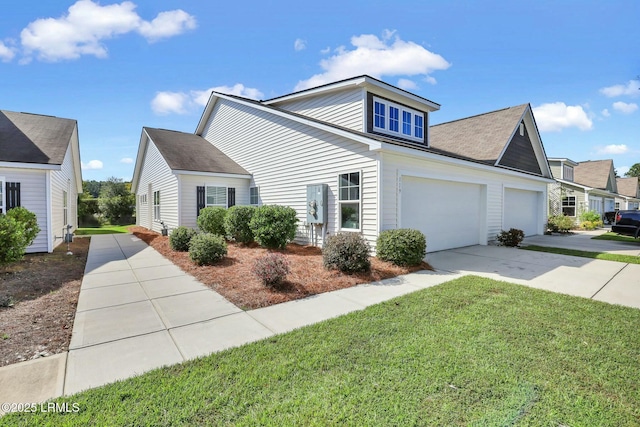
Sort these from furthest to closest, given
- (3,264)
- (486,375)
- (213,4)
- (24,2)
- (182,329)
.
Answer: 1. (213,4)
2. (24,2)
3. (3,264)
4. (182,329)
5. (486,375)

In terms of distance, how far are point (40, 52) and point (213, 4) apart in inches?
263

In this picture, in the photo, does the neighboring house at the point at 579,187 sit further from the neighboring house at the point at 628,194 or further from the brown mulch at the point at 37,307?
the brown mulch at the point at 37,307

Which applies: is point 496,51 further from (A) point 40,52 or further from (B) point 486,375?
(A) point 40,52

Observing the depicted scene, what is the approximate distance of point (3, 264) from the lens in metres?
7.25

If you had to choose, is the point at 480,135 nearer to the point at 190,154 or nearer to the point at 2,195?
the point at 190,154

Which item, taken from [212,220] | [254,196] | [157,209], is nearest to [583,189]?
[254,196]

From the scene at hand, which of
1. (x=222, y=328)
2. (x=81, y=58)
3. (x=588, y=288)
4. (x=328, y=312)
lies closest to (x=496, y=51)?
(x=588, y=288)

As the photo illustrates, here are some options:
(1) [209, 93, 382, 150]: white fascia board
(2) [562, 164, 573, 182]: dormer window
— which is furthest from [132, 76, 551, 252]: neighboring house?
(2) [562, 164, 573, 182]: dormer window

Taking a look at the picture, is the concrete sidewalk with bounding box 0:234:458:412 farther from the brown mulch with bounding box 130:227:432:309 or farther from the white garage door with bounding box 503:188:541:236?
the white garage door with bounding box 503:188:541:236

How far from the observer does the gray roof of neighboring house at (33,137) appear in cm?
970

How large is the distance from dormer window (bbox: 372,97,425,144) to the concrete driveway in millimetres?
5099

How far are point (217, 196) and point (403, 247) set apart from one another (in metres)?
9.72

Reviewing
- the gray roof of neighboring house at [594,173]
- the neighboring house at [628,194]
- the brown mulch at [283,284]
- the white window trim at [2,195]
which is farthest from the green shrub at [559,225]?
the neighboring house at [628,194]

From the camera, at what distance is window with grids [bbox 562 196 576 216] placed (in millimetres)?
25241
